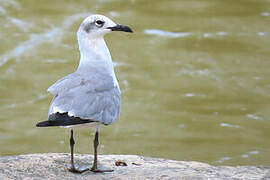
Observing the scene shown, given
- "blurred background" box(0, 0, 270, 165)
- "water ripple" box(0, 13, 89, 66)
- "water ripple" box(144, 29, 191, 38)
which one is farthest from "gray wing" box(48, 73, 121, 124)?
"water ripple" box(144, 29, 191, 38)

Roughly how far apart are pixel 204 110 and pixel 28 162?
5.08 m

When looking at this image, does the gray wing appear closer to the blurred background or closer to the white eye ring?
the white eye ring

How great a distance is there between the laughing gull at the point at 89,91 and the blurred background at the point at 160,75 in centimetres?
330

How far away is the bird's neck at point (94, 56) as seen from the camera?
16.1 ft

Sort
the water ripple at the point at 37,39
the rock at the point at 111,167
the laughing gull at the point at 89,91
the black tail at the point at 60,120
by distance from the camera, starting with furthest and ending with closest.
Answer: the water ripple at the point at 37,39 < the rock at the point at 111,167 < the laughing gull at the point at 89,91 < the black tail at the point at 60,120

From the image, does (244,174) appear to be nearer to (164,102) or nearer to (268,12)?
(164,102)

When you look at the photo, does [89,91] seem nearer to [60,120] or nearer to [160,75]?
[60,120]

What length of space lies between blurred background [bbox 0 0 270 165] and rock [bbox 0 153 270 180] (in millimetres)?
3038

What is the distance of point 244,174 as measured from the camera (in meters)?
4.56

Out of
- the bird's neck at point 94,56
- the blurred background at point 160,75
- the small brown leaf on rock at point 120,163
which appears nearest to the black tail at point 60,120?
the bird's neck at point 94,56

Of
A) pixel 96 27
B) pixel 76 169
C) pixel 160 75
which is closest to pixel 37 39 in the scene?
pixel 160 75

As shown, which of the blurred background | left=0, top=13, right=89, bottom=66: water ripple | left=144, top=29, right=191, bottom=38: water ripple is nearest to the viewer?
the blurred background

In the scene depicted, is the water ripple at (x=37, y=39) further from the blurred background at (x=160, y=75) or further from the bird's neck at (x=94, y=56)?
the bird's neck at (x=94, y=56)

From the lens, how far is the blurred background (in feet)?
27.7
